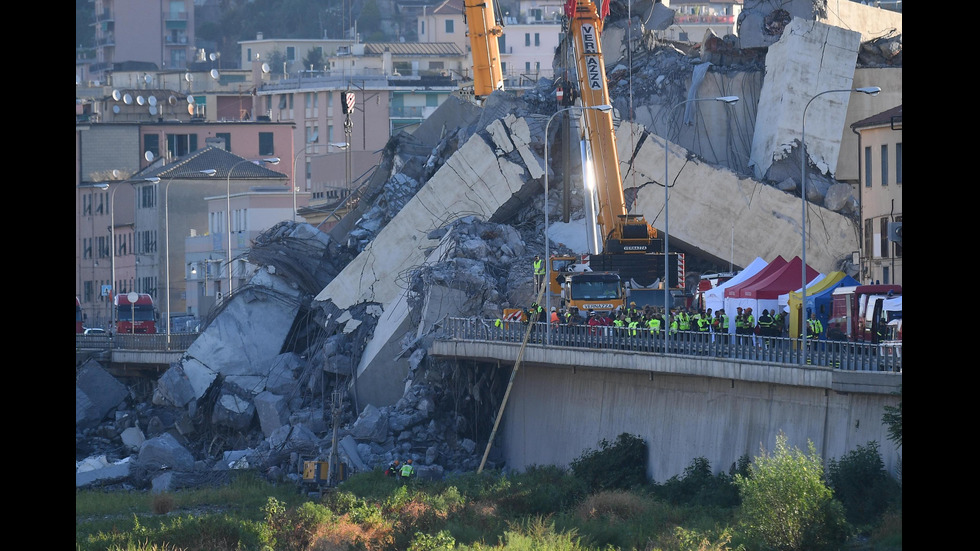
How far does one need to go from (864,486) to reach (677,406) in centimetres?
954

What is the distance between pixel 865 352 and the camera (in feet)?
124

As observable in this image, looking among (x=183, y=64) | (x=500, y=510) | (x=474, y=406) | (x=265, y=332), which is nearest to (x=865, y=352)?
(x=500, y=510)

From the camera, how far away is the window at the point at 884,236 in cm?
5416

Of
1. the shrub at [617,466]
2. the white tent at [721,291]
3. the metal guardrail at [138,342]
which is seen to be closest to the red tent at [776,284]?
the white tent at [721,291]

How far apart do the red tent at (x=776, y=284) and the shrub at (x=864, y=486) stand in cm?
971

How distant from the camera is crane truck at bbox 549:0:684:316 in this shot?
53.2 metres

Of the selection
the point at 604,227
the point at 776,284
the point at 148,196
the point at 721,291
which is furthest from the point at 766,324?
the point at 148,196

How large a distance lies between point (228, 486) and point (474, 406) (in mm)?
8245

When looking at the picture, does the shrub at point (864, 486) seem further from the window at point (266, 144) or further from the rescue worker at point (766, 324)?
the window at point (266, 144)

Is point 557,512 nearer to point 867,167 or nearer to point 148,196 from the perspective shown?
point 867,167

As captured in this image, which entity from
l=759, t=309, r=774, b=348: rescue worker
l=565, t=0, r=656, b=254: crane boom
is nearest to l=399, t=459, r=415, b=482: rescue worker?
l=565, t=0, r=656, b=254: crane boom

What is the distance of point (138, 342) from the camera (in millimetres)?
78125
